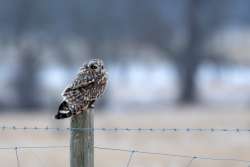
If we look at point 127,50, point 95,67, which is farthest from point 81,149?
point 127,50

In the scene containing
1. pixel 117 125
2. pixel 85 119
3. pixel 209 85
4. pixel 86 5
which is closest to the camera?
pixel 85 119

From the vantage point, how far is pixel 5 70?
50969 mm

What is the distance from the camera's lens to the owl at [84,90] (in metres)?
7.81

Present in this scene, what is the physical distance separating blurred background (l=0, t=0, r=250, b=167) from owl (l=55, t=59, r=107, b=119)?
34.4m

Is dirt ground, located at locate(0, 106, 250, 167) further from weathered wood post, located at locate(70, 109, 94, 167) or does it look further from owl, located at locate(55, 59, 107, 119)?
weathered wood post, located at locate(70, 109, 94, 167)

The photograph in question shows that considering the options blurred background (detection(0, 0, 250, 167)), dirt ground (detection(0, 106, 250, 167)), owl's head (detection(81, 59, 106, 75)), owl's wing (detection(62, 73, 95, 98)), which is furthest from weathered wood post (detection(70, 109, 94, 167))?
blurred background (detection(0, 0, 250, 167))

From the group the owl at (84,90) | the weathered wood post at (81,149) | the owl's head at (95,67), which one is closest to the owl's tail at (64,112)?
the owl at (84,90)

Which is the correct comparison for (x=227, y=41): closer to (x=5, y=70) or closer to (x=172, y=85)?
(x=172, y=85)

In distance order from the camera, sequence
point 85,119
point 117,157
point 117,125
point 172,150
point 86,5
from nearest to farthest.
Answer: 1. point 85,119
2. point 117,157
3. point 172,150
4. point 117,125
5. point 86,5

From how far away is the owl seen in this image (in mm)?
7809

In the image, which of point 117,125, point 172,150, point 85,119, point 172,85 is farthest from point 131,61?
point 85,119

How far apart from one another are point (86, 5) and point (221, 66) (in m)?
8.36

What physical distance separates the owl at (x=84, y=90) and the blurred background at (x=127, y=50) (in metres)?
34.4

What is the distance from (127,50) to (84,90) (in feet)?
152
